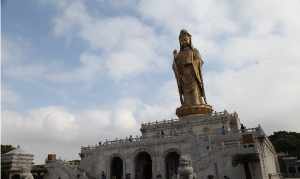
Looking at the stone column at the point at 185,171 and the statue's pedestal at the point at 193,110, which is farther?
the statue's pedestal at the point at 193,110

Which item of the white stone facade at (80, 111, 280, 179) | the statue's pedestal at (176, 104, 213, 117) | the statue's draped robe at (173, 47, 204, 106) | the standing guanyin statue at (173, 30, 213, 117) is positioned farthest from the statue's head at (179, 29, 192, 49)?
the white stone facade at (80, 111, 280, 179)

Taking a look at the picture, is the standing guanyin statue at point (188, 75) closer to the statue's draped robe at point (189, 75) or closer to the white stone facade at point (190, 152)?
the statue's draped robe at point (189, 75)

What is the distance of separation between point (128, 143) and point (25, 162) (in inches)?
534

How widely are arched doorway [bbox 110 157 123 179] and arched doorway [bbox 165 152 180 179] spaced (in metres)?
6.73

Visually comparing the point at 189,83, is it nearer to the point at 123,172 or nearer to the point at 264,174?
the point at 123,172

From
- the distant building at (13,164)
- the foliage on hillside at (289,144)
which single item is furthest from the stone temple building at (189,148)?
the foliage on hillside at (289,144)

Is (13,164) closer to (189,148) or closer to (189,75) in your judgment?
(189,148)

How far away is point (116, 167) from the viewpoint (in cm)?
4078

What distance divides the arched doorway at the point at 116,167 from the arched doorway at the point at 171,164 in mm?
6735

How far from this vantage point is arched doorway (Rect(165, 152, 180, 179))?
1435 inches

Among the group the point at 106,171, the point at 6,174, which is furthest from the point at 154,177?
the point at 6,174

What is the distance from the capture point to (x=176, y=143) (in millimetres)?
35625

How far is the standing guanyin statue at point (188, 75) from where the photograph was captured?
49.1 meters

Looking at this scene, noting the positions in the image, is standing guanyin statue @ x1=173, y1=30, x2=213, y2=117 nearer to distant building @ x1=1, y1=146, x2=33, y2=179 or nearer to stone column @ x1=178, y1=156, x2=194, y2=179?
distant building @ x1=1, y1=146, x2=33, y2=179
